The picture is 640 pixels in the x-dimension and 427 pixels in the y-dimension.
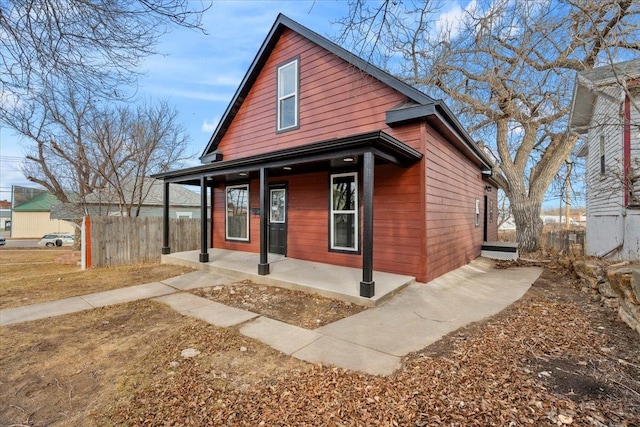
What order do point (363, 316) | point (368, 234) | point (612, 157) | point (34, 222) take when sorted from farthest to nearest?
1. point (34, 222)
2. point (612, 157)
3. point (368, 234)
4. point (363, 316)

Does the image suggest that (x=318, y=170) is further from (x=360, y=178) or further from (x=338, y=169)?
(x=360, y=178)

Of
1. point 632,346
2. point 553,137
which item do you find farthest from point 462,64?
point 632,346

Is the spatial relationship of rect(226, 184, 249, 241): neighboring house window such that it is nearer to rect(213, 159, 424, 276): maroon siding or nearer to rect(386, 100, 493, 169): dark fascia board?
rect(213, 159, 424, 276): maroon siding

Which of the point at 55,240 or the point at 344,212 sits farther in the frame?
the point at 55,240

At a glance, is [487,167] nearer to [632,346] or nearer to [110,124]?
[632,346]

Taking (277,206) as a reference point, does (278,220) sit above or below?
below

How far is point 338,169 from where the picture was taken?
7180mm

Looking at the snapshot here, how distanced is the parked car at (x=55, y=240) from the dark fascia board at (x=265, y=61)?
71.5 feet

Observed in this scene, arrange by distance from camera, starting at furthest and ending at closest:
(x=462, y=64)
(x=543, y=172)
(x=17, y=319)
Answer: (x=543, y=172)
(x=462, y=64)
(x=17, y=319)

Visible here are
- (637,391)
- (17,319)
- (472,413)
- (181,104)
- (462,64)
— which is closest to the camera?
(472,413)

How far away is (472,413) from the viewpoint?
2.18m

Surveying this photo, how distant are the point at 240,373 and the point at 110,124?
43.7ft

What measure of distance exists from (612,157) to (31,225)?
1815 inches

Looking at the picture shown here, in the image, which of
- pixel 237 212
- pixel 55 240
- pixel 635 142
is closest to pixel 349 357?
pixel 237 212
